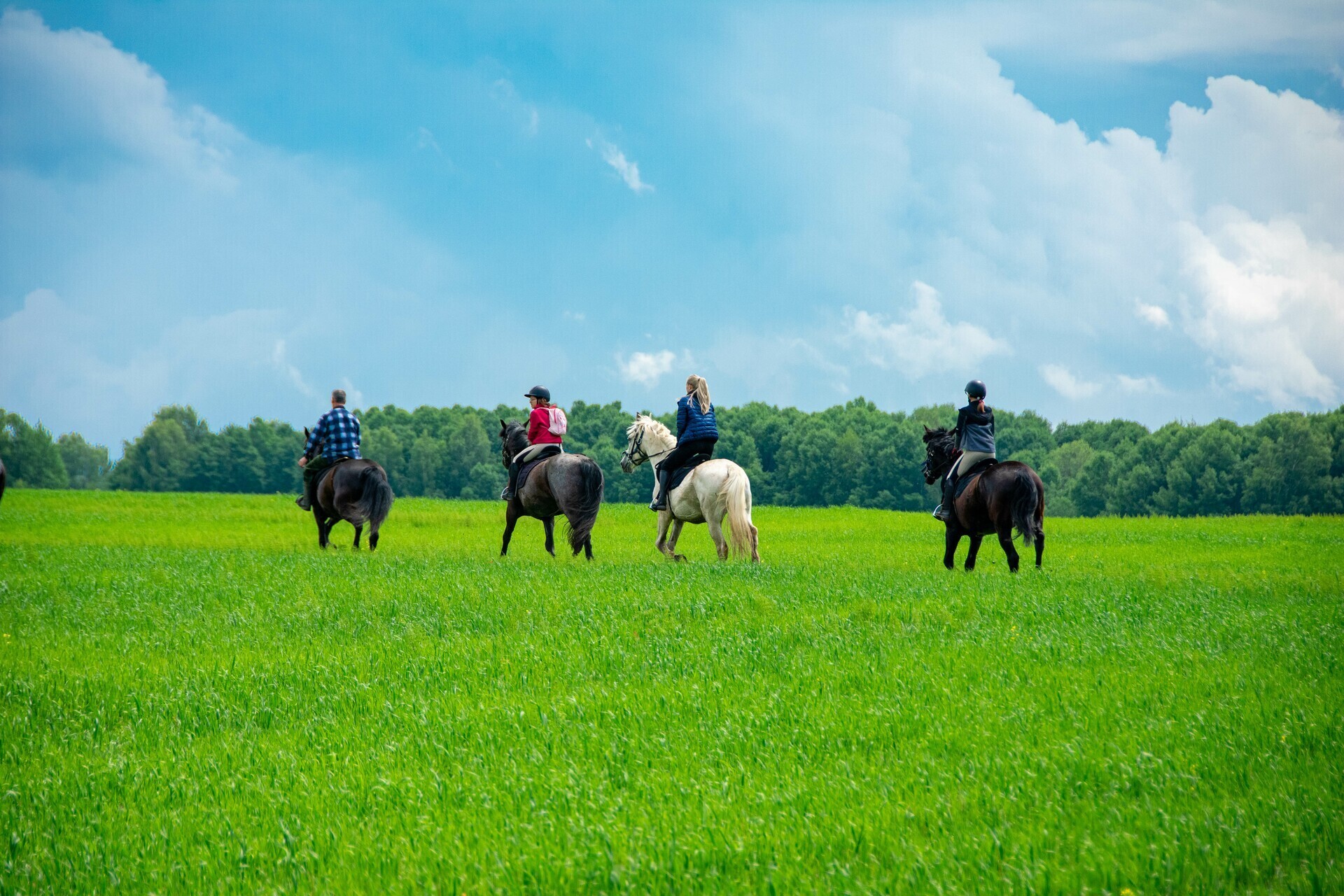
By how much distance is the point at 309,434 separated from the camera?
20062 millimetres

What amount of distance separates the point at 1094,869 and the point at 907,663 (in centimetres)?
403

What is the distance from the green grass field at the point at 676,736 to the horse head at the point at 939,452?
2.56 metres

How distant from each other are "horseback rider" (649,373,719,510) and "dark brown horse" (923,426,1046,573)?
11.7 feet

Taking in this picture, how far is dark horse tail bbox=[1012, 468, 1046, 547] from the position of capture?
14.4 metres

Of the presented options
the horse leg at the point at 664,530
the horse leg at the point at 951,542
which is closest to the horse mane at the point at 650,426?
the horse leg at the point at 664,530

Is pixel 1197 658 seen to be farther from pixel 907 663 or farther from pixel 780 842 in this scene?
pixel 780 842

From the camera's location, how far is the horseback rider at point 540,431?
18.2 m

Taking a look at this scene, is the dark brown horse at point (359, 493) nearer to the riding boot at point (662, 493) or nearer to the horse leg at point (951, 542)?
the riding boot at point (662, 493)

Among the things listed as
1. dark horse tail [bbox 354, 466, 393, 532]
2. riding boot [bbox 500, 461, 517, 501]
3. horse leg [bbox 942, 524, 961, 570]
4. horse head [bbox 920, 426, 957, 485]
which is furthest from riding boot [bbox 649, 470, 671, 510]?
dark horse tail [bbox 354, 466, 393, 532]

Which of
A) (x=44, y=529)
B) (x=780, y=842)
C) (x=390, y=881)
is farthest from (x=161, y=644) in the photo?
(x=44, y=529)

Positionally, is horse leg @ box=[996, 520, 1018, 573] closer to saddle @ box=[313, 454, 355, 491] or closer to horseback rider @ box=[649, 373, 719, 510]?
horseback rider @ box=[649, 373, 719, 510]

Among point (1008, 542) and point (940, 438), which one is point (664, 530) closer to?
point (940, 438)

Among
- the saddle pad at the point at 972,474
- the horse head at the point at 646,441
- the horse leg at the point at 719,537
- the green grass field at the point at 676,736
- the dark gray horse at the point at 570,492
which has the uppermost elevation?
the horse head at the point at 646,441

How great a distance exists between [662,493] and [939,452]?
4.61m
